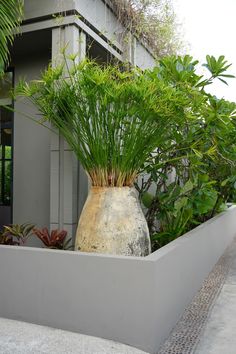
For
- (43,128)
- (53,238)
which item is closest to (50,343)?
(53,238)

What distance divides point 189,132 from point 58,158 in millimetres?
1543

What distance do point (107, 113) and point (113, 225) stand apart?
1.02 metres

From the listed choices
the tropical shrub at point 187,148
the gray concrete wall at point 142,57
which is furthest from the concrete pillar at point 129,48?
the tropical shrub at point 187,148

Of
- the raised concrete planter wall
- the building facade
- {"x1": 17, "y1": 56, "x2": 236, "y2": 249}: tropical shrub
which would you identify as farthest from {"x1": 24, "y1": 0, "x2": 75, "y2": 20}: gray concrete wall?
the raised concrete planter wall

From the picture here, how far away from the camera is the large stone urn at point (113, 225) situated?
341 cm

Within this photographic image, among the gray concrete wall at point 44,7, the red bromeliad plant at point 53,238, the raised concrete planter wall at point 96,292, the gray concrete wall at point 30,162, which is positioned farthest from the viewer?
the gray concrete wall at point 30,162

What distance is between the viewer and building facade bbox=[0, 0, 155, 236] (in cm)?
435

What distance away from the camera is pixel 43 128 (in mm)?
5238

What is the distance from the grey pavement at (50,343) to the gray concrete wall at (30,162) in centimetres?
218

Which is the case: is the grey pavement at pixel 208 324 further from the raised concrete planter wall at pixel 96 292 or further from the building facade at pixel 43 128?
the building facade at pixel 43 128

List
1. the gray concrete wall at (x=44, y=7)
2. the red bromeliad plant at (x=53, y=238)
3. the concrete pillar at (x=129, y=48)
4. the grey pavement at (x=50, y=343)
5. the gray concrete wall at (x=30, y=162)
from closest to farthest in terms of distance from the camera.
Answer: the grey pavement at (x=50, y=343)
the red bromeliad plant at (x=53, y=238)
the gray concrete wall at (x=44, y=7)
the gray concrete wall at (x=30, y=162)
the concrete pillar at (x=129, y=48)

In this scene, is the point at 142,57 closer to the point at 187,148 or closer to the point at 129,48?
the point at 129,48

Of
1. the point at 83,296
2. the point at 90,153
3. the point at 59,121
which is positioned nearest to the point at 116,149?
the point at 90,153

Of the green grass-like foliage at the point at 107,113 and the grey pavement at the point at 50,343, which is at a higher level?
the green grass-like foliage at the point at 107,113
